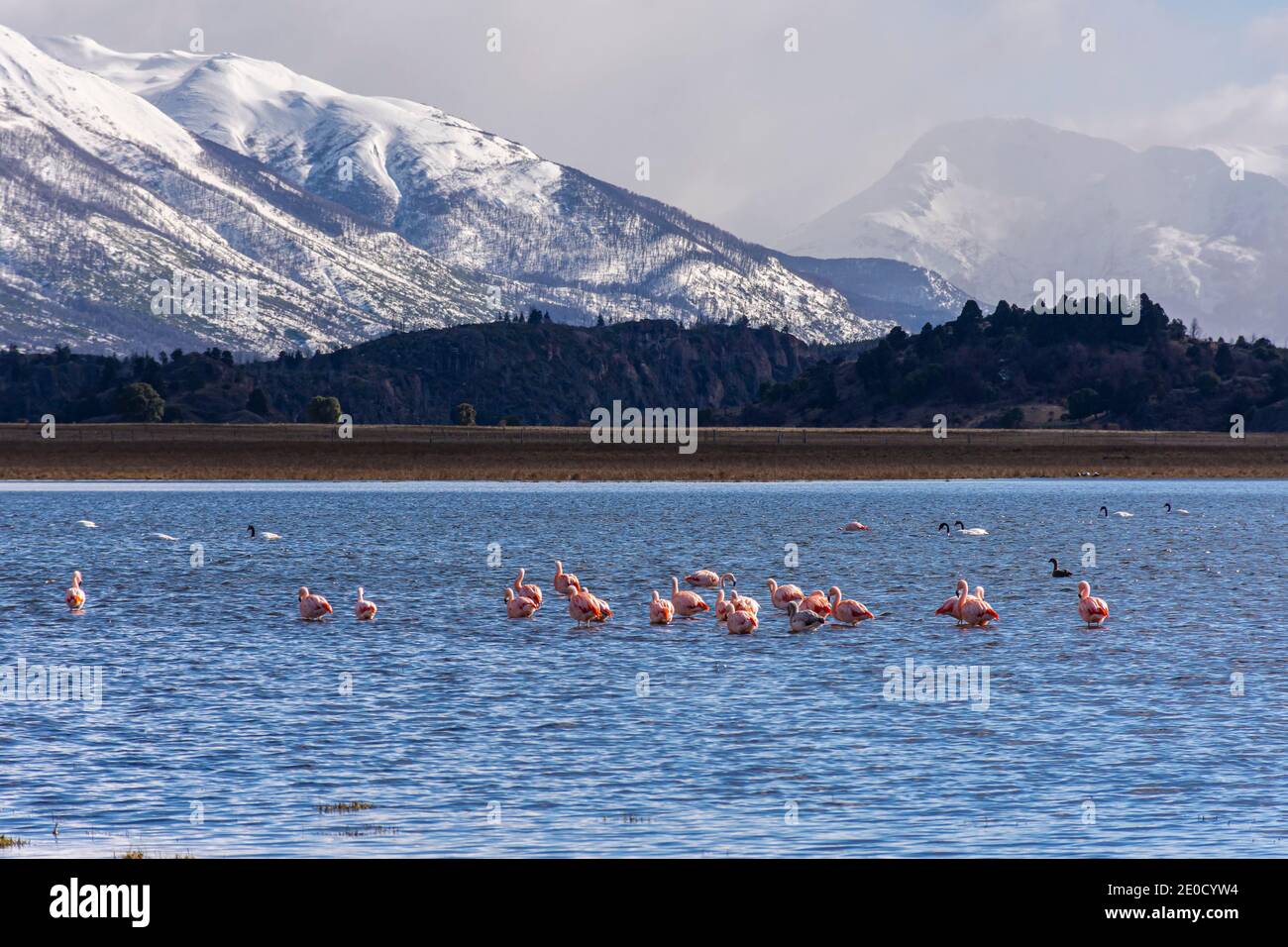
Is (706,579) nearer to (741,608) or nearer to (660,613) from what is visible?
(660,613)

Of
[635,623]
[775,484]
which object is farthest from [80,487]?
[635,623]

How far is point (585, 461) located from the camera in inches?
5989

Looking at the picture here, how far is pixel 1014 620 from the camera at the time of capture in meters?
46.1

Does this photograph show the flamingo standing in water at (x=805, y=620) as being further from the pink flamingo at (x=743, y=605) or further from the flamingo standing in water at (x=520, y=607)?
the flamingo standing in water at (x=520, y=607)

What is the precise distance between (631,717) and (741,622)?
1232 centimetres

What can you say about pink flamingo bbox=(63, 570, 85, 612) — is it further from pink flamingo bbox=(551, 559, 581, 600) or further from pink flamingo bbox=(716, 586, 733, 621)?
pink flamingo bbox=(716, 586, 733, 621)

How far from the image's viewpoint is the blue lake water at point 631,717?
21.4 metres

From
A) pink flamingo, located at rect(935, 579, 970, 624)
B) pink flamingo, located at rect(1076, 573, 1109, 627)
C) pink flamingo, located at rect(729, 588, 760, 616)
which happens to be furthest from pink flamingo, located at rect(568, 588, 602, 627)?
pink flamingo, located at rect(1076, 573, 1109, 627)

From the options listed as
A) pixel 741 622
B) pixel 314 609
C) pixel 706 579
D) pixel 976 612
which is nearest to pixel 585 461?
pixel 706 579

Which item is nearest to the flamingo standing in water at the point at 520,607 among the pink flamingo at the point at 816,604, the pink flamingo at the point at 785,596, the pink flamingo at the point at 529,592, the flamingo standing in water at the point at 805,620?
the pink flamingo at the point at 529,592

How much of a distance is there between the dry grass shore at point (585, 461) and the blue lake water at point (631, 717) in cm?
7371
